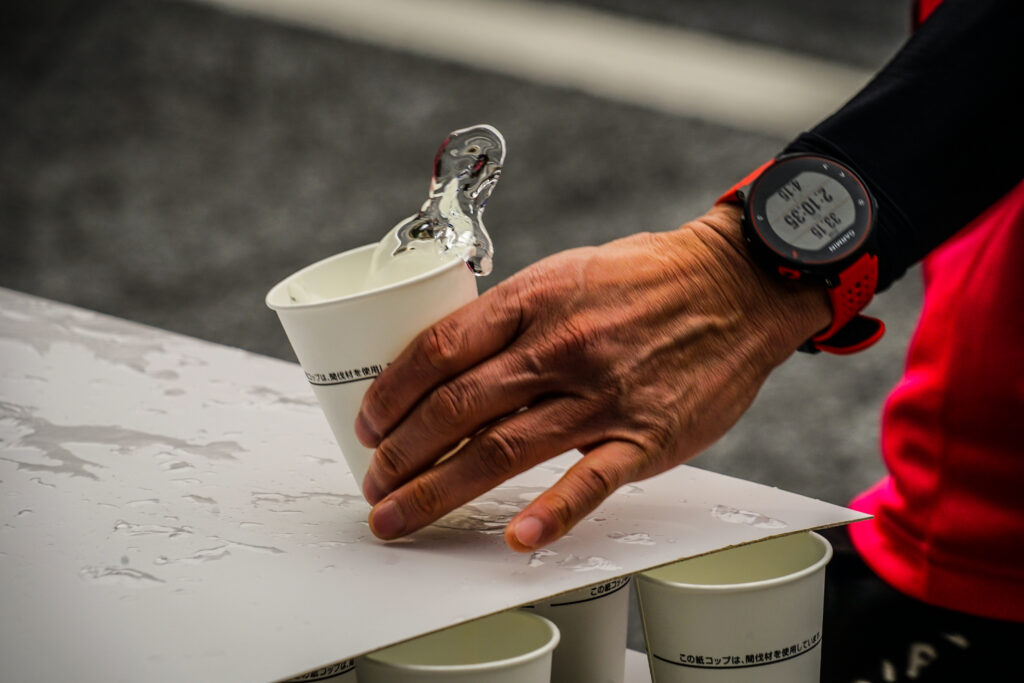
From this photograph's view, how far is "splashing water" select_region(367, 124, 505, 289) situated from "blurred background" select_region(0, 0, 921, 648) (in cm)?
183

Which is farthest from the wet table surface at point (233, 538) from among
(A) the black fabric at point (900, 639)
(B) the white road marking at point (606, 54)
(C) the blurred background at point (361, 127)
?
(B) the white road marking at point (606, 54)

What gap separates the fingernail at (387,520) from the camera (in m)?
0.71

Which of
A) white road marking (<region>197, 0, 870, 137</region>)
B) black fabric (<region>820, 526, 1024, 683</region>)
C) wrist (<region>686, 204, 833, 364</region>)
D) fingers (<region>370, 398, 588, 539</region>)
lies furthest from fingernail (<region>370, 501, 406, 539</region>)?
white road marking (<region>197, 0, 870, 137</region>)

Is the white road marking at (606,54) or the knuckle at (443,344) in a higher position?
the white road marking at (606,54)

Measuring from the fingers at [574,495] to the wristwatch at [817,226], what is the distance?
A: 0.73 ft

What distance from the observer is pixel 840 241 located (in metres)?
0.89

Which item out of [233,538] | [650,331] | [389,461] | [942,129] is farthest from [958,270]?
[233,538]

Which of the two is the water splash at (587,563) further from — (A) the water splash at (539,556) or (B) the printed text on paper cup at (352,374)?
(B) the printed text on paper cup at (352,374)

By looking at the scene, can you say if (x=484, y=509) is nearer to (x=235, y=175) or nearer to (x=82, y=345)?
(x=82, y=345)

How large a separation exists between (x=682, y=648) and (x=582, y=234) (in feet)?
8.02

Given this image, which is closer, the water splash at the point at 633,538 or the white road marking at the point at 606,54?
the water splash at the point at 633,538

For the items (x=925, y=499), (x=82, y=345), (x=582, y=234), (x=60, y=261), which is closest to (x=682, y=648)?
(x=925, y=499)

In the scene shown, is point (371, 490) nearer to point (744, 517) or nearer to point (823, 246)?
point (744, 517)

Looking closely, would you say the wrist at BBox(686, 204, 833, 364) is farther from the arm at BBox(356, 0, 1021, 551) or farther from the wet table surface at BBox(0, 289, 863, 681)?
the wet table surface at BBox(0, 289, 863, 681)
